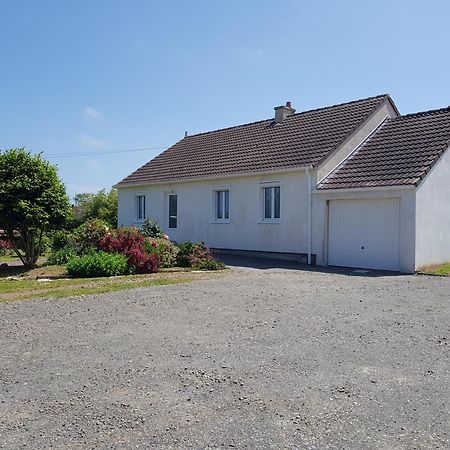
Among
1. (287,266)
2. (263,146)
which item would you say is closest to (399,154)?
(287,266)

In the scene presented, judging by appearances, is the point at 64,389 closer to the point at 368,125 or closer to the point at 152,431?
the point at 152,431

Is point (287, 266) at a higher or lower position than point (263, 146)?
lower

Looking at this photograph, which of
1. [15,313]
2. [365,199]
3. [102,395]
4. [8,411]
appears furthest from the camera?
[365,199]

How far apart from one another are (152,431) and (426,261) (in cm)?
1361

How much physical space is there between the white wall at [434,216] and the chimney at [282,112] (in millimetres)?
9216

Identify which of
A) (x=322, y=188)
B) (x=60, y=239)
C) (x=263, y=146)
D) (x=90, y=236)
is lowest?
(x=60, y=239)

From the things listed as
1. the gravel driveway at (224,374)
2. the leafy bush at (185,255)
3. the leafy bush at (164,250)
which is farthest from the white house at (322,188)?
the gravel driveway at (224,374)

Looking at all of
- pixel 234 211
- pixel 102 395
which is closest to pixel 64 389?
pixel 102 395

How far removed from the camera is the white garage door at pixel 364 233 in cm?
1598

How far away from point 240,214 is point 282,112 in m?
6.21

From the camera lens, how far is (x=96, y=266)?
1391 cm

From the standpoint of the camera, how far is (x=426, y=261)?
16.0m

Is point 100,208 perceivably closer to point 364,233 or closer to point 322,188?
point 322,188

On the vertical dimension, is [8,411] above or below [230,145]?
below
